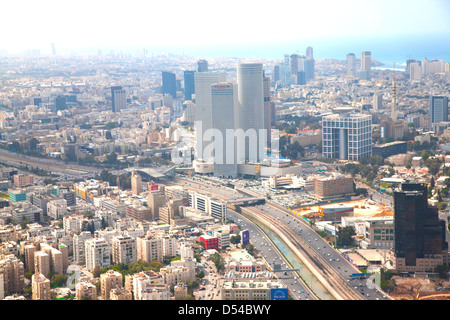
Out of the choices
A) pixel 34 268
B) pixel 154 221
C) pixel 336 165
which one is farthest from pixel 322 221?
pixel 336 165

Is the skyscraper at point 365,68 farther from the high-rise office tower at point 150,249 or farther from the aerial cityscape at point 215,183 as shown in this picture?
the high-rise office tower at point 150,249

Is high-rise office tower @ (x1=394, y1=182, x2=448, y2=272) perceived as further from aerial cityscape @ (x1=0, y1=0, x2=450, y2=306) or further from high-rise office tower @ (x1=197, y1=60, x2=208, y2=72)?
high-rise office tower @ (x1=197, y1=60, x2=208, y2=72)

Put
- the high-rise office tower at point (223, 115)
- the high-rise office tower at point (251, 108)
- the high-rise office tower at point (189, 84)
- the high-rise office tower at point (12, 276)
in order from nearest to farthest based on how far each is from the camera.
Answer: the high-rise office tower at point (12, 276) → the high-rise office tower at point (223, 115) → the high-rise office tower at point (251, 108) → the high-rise office tower at point (189, 84)

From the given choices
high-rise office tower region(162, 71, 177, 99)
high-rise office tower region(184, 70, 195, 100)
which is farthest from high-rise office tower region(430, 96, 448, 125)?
high-rise office tower region(162, 71, 177, 99)

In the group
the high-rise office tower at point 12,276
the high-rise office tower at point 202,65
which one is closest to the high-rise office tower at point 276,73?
the high-rise office tower at point 202,65

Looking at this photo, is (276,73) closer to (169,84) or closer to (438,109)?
(169,84)

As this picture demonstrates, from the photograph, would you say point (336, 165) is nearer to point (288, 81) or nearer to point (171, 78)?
point (171, 78)
